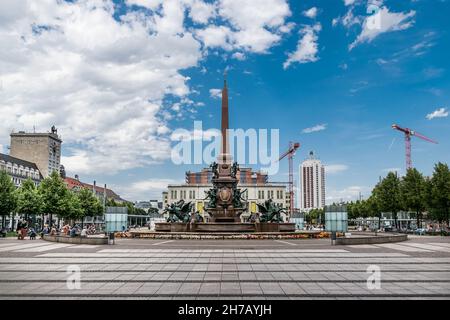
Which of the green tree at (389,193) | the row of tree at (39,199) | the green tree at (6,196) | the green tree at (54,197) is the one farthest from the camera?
the green tree at (389,193)

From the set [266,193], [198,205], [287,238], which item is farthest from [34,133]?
[287,238]

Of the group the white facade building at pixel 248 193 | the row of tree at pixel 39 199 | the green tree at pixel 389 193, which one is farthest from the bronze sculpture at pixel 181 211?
the white facade building at pixel 248 193

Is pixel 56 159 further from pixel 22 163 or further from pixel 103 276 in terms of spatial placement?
pixel 103 276

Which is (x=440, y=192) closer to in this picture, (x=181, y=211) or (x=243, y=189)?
(x=181, y=211)

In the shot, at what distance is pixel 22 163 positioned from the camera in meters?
104

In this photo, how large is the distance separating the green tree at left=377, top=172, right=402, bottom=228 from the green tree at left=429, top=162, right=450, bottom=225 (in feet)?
35.9

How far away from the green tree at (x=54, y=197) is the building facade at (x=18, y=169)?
2875 centimetres

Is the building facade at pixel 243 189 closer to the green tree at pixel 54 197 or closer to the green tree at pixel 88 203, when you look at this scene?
the green tree at pixel 88 203

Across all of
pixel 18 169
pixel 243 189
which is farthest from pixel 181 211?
pixel 243 189

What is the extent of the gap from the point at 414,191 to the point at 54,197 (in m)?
52.2

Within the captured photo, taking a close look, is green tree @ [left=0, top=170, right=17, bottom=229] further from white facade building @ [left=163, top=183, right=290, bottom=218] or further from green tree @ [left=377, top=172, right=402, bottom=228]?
white facade building @ [left=163, top=183, right=290, bottom=218]

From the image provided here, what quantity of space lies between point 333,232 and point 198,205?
10842cm

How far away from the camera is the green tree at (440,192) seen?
5250 centimetres

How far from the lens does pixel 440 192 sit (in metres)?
52.7
